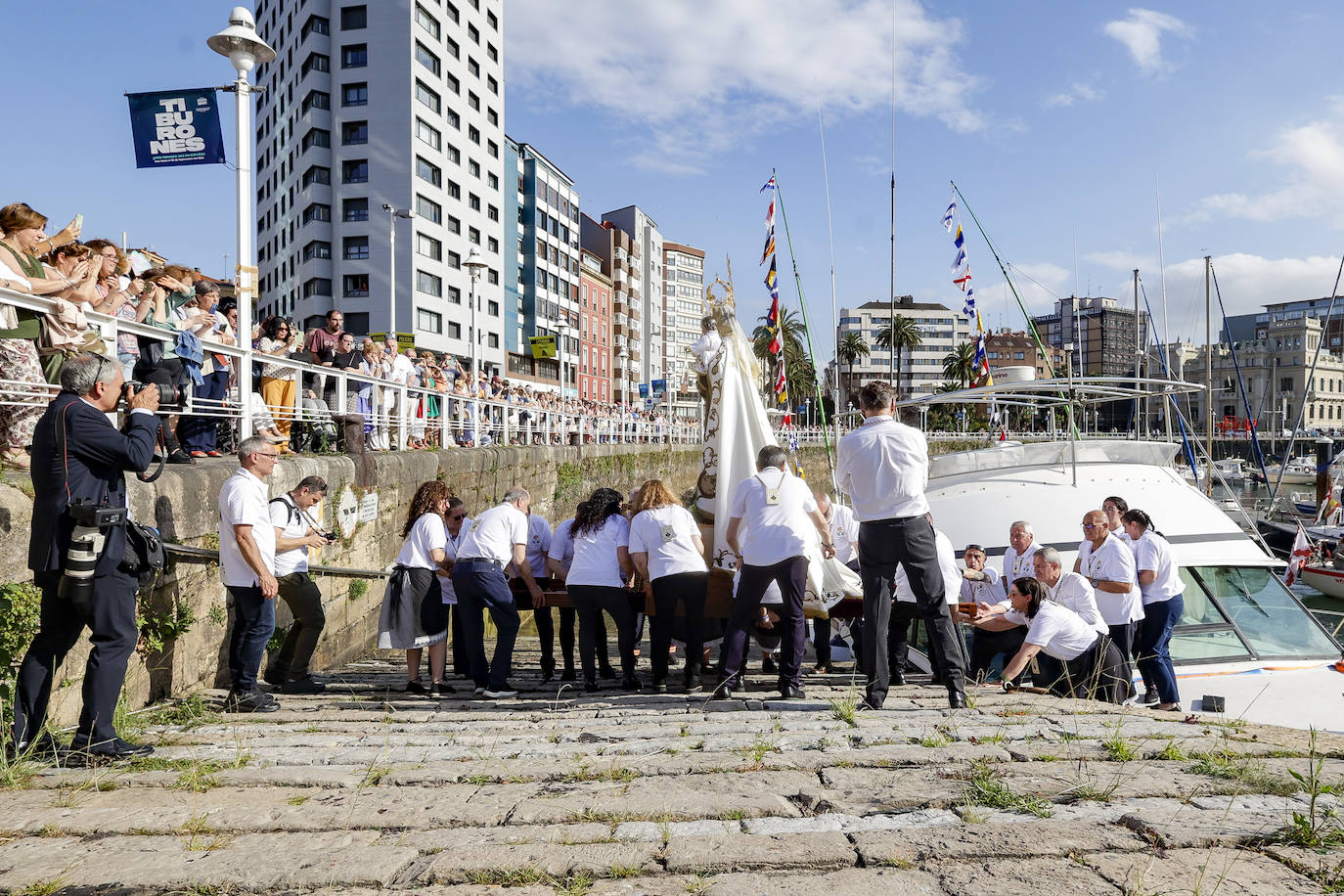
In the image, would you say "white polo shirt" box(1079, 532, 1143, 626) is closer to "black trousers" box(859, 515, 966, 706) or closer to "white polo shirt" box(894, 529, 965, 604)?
"white polo shirt" box(894, 529, 965, 604)

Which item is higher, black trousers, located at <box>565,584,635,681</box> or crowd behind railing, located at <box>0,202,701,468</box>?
crowd behind railing, located at <box>0,202,701,468</box>

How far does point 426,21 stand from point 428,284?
15.3m

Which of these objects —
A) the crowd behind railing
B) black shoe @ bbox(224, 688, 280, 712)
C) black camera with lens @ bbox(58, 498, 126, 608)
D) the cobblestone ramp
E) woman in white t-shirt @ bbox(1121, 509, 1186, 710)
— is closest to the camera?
the cobblestone ramp

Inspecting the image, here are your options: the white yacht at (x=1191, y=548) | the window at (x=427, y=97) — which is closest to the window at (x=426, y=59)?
the window at (x=427, y=97)

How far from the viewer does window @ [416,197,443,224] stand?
2007 inches

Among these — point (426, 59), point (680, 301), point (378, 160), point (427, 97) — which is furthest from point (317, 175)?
point (680, 301)

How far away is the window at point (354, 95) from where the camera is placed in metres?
49.9

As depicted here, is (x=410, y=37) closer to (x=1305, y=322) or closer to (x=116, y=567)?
(x=116, y=567)

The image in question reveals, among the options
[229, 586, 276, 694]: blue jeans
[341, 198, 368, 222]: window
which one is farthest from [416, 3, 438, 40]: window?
[229, 586, 276, 694]: blue jeans

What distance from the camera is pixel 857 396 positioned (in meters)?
5.80

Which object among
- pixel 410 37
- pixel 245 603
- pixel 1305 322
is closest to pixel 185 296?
pixel 245 603

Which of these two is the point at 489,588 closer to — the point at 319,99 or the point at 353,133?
the point at 353,133

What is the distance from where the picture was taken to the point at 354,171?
50.4 metres

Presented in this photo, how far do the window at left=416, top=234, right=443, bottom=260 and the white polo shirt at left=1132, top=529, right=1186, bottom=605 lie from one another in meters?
48.1
